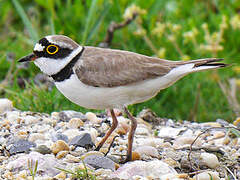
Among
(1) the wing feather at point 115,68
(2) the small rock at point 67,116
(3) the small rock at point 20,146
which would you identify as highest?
(1) the wing feather at point 115,68

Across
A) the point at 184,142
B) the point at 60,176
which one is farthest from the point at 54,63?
the point at 184,142

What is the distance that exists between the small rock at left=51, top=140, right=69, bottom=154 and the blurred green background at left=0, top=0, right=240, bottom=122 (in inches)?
51.6

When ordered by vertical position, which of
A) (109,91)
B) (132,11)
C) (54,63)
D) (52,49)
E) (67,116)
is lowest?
(67,116)

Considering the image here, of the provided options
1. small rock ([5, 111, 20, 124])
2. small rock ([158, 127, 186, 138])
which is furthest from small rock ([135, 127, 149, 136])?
small rock ([5, 111, 20, 124])

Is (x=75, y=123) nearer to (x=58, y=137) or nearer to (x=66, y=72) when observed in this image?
(x=58, y=137)

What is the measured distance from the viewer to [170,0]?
26.2 ft

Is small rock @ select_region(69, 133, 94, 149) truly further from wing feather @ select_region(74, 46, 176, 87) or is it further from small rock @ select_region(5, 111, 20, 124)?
small rock @ select_region(5, 111, 20, 124)

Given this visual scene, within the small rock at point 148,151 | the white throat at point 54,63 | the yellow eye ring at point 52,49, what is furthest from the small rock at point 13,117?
the small rock at point 148,151

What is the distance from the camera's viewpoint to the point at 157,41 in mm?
6973

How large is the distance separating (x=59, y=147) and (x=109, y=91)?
0.61 metres

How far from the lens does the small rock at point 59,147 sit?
3695 mm

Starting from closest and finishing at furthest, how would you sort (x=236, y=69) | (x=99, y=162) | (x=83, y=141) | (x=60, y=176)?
(x=60, y=176) < (x=99, y=162) < (x=83, y=141) < (x=236, y=69)

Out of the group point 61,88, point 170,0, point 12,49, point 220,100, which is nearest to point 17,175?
point 61,88

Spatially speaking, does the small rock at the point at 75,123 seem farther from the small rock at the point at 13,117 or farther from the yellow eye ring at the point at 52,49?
the yellow eye ring at the point at 52,49
